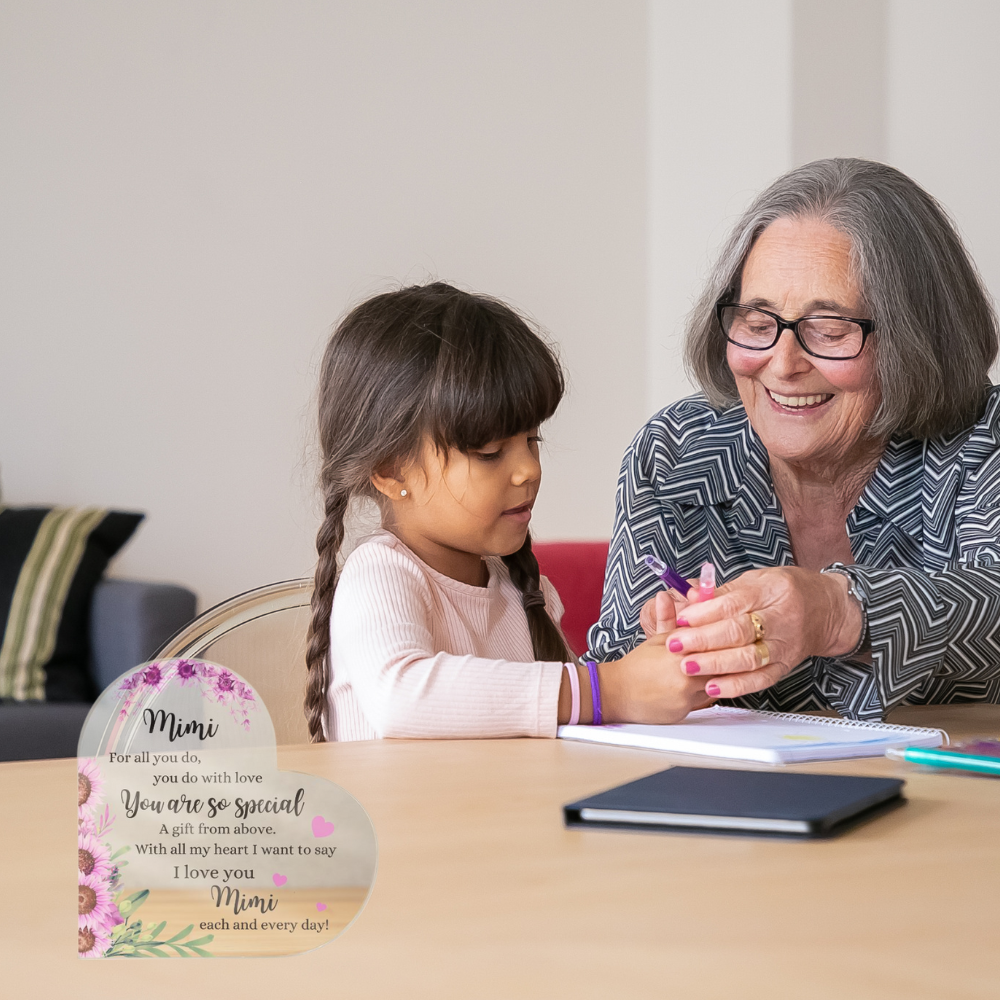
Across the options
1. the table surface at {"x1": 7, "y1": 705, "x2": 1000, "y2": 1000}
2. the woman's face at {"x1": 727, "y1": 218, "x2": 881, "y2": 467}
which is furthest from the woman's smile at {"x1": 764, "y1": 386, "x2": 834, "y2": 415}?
the table surface at {"x1": 7, "y1": 705, "x2": 1000, "y2": 1000}

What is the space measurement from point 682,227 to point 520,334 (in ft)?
7.49

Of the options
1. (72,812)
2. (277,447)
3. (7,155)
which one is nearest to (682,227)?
(277,447)

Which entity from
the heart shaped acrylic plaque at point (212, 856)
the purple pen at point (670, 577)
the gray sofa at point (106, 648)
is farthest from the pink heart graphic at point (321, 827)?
the gray sofa at point (106, 648)

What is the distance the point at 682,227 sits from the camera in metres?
3.45

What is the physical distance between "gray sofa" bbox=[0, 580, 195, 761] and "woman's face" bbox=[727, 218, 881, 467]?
1716 millimetres

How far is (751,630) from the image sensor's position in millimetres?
971

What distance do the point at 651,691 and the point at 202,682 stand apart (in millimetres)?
485

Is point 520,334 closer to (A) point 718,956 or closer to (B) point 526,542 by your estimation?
(B) point 526,542

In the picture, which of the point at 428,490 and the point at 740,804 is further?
the point at 428,490

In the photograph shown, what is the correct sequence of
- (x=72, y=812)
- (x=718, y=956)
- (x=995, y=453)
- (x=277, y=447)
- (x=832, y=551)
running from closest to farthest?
1. (x=718, y=956)
2. (x=72, y=812)
3. (x=995, y=453)
4. (x=832, y=551)
5. (x=277, y=447)

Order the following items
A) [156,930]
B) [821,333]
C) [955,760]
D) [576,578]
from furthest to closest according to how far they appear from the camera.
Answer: [576,578]
[821,333]
[955,760]
[156,930]

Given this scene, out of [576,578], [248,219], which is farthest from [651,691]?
[248,219]

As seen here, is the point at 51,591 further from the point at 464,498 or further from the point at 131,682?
the point at 131,682

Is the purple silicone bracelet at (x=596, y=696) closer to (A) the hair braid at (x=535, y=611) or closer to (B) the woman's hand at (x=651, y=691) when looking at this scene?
(B) the woman's hand at (x=651, y=691)
